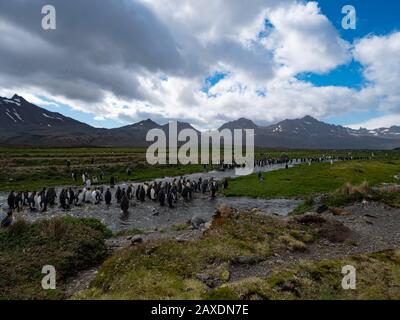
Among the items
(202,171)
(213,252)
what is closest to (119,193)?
(213,252)

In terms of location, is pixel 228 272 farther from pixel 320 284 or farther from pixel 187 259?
pixel 320 284

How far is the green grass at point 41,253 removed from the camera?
44.0ft

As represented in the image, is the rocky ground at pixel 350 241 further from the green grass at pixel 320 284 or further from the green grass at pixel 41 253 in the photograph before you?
the green grass at pixel 41 253

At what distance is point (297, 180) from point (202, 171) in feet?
90.7

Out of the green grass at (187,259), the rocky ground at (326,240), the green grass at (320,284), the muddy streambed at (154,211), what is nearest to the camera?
the green grass at (320,284)

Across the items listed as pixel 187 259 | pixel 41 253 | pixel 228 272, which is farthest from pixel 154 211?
pixel 228 272

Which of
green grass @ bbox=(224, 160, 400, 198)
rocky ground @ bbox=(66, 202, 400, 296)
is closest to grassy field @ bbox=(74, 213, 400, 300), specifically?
rocky ground @ bbox=(66, 202, 400, 296)

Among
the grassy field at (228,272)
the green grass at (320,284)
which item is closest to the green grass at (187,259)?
the grassy field at (228,272)

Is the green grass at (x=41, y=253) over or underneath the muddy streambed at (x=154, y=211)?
over

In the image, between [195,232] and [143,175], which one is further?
[143,175]

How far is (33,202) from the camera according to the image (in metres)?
35.5

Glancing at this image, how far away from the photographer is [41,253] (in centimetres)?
1589

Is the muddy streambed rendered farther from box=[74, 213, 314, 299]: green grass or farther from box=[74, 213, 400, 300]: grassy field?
box=[74, 213, 400, 300]: grassy field
